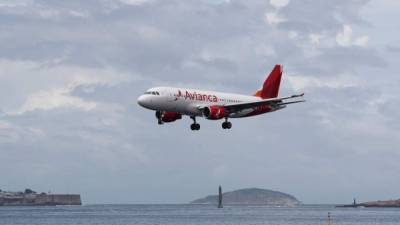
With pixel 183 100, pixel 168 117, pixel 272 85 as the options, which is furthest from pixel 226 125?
pixel 272 85

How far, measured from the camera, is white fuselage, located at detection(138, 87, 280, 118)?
100938 millimetres

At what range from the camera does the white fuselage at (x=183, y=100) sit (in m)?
101

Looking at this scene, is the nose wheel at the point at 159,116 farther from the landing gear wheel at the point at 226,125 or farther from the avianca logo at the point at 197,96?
the landing gear wheel at the point at 226,125

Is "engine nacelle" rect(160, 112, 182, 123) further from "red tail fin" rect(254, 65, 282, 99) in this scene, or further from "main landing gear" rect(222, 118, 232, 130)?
"red tail fin" rect(254, 65, 282, 99)

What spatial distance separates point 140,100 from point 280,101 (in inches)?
985

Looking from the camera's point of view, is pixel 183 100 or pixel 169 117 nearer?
pixel 183 100

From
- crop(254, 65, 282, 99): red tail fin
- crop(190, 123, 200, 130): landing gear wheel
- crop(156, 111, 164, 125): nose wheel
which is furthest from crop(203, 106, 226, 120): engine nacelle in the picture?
crop(254, 65, 282, 99): red tail fin

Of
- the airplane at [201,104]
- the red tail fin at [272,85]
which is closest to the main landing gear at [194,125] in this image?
the airplane at [201,104]

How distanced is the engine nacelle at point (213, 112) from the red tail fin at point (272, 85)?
22709 millimetres

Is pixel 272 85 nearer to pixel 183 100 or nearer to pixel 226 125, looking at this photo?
pixel 226 125

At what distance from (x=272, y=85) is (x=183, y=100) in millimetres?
32041

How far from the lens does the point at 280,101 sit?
11406 centimetres

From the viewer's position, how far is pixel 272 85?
13238 cm

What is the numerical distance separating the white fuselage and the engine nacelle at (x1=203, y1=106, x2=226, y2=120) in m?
0.83
